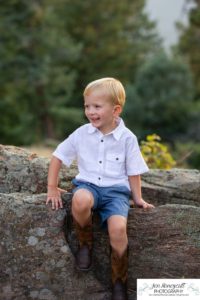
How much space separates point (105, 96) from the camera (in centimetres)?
418

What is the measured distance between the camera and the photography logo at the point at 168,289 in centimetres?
371

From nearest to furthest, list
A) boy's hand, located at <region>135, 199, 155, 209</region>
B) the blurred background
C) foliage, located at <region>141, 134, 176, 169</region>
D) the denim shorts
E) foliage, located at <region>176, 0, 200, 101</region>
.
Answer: the denim shorts, boy's hand, located at <region>135, 199, 155, 209</region>, foliage, located at <region>141, 134, 176, 169</region>, the blurred background, foliage, located at <region>176, 0, 200, 101</region>

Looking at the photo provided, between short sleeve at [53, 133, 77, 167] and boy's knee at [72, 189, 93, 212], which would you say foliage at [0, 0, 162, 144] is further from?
boy's knee at [72, 189, 93, 212]

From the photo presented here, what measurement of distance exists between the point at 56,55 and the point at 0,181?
1059 inches

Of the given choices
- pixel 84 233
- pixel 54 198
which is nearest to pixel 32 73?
pixel 54 198

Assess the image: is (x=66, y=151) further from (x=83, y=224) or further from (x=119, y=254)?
(x=119, y=254)

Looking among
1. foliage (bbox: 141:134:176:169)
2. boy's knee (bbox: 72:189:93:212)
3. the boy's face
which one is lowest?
boy's knee (bbox: 72:189:93:212)

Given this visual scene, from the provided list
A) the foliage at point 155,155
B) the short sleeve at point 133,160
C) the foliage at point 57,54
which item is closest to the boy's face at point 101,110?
the short sleeve at point 133,160

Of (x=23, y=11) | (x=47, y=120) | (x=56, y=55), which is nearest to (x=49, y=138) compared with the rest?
(x=47, y=120)

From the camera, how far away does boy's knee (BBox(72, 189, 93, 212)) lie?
13.0 feet

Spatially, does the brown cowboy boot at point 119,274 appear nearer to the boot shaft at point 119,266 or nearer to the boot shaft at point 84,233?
the boot shaft at point 119,266

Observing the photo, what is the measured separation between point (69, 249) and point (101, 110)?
995mm

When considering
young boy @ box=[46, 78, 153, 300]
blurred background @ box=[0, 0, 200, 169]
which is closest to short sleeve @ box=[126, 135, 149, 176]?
young boy @ box=[46, 78, 153, 300]

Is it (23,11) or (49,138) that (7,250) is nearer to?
(23,11)
